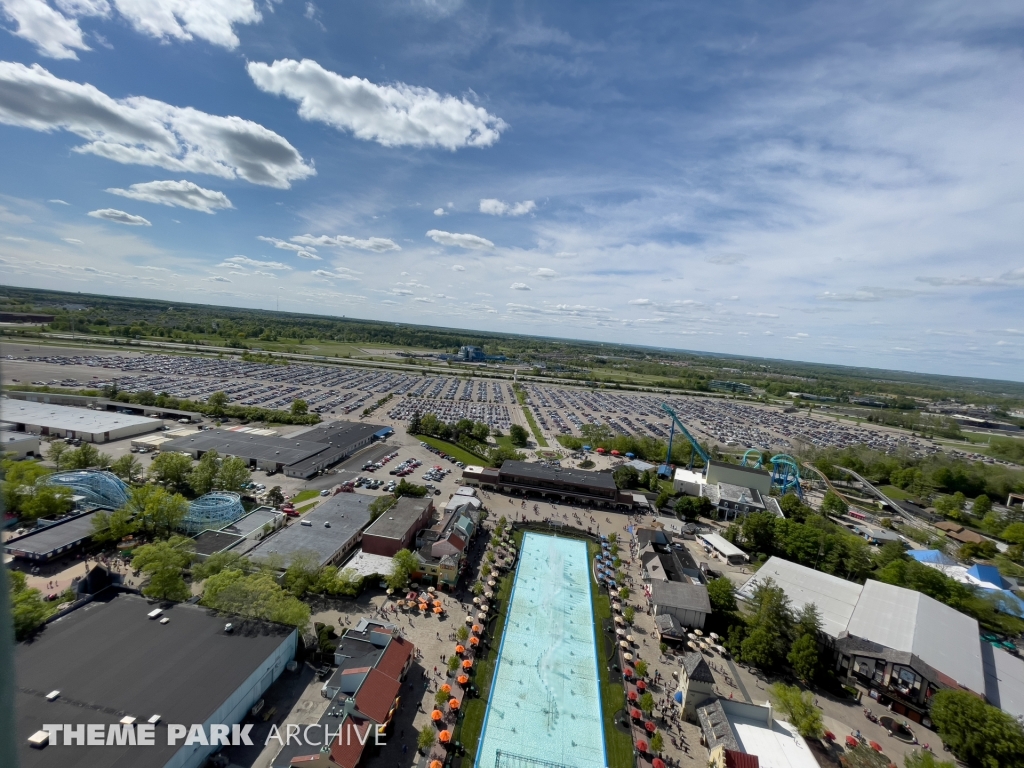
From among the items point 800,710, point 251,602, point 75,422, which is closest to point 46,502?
point 251,602

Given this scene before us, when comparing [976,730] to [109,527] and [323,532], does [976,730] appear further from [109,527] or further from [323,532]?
[109,527]

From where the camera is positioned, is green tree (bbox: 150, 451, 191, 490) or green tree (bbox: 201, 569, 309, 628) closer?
green tree (bbox: 201, 569, 309, 628)

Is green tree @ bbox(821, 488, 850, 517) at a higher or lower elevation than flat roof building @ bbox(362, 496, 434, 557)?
lower

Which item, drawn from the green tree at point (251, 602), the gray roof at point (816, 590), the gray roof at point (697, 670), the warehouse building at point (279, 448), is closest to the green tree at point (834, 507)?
the gray roof at point (816, 590)

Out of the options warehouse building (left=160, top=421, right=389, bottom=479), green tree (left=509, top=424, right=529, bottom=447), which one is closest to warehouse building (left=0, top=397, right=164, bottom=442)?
warehouse building (left=160, top=421, right=389, bottom=479)

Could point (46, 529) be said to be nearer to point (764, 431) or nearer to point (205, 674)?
point (205, 674)

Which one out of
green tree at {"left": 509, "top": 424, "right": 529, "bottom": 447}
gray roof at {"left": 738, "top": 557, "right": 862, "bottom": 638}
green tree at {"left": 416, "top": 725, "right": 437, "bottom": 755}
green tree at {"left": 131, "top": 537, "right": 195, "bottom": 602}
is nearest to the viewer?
green tree at {"left": 416, "top": 725, "right": 437, "bottom": 755}

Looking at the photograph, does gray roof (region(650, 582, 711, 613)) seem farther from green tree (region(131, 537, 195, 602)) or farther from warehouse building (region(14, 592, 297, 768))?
green tree (region(131, 537, 195, 602))
